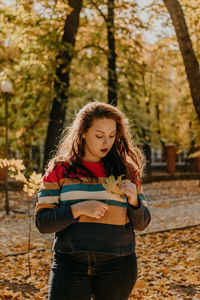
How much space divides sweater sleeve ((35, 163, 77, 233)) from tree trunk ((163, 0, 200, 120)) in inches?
158

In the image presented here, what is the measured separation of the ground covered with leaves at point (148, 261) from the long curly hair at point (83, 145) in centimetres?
263

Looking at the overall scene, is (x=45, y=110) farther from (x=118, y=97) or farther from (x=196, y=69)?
(x=196, y=69)

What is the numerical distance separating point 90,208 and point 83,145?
0.43m

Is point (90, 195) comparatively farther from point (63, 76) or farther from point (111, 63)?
point (111, 63)

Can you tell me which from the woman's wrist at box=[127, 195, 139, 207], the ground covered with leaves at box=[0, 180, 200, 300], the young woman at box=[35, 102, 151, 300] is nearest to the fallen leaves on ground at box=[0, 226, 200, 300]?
the ground covered with leaves at box=[0, 180, 200, 300]

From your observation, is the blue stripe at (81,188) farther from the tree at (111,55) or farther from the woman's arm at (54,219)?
the tree at (111,55)

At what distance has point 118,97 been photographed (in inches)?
520

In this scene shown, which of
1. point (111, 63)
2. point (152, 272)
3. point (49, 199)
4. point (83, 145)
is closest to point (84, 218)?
point (49, 199)

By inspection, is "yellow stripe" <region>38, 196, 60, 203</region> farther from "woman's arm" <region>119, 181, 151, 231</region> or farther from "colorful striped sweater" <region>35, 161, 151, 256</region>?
"woman's arm" <region>119, 181, 151, 231</region>

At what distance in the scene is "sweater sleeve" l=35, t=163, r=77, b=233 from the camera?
5.97 ft

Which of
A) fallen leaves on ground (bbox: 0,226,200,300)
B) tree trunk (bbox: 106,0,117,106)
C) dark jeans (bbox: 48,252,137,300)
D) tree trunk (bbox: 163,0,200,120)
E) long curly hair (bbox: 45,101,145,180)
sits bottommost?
fallen leaves on ground (bbox: 0,226,200,300)

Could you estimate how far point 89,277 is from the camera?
6.03 ft

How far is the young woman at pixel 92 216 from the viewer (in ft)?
5.95

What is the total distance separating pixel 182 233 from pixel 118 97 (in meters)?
6.61
